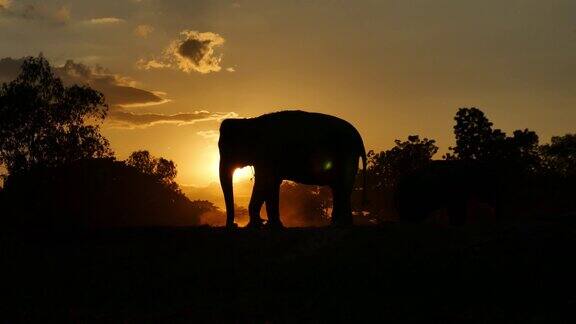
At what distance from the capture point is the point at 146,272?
1358cm

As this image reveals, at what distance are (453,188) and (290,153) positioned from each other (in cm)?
850

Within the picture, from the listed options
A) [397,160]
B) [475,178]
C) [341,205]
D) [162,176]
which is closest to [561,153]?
[397,160]

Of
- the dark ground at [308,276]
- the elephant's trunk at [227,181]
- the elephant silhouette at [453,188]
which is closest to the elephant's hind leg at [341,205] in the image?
the elephant's trunk at [227,181]

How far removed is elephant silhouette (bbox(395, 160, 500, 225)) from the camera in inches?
934

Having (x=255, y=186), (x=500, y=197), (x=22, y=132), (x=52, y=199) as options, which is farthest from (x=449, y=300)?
(x=52, y=199)

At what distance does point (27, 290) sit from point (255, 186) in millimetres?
5993

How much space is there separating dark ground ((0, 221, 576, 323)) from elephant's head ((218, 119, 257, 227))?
3074mm

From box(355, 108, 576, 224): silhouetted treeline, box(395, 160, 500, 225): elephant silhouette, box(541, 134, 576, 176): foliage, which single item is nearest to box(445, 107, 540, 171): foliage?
box(355, 108, 576, 224): silhouetted treeline

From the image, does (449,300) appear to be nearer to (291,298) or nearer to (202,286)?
(291,298)

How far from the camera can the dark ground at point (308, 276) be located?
10.3 m

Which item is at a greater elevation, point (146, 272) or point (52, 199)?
point (52, 199)

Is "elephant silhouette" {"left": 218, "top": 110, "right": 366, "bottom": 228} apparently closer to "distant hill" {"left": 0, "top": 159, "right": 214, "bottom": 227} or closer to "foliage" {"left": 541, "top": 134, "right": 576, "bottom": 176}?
"distant hill" {"left": 0, "top": 159, "right": 214, "bottom": 227}

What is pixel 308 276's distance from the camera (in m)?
12.1

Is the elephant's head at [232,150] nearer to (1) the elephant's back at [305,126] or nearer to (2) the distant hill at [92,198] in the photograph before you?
(1) the elephant's back at [305,126]
